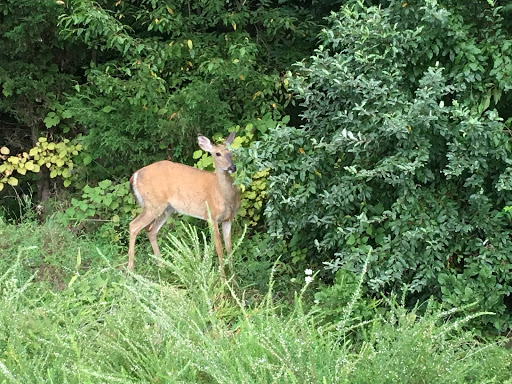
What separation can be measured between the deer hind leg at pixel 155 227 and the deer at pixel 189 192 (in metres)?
0.01

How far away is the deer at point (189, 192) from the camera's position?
17.3ft

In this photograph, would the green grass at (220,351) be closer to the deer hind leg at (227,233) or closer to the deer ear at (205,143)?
the deer hind leg at (227,233)

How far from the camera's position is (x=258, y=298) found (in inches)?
184

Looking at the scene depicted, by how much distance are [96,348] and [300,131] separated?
6.63ft

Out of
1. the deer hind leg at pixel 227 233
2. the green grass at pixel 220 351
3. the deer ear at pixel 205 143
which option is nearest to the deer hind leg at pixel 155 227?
the deer hind leg at pixel 227 233

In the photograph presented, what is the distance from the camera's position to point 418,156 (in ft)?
12.0

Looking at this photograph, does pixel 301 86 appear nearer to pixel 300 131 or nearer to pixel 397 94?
pixel 300 131

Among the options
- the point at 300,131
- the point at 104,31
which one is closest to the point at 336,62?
the point at 300,131

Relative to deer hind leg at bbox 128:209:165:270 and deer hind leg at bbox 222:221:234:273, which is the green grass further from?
deer hind leg at bbox 128:209:165:270

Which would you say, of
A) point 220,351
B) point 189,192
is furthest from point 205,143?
point 220,351

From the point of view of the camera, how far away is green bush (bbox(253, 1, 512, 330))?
3668 mm

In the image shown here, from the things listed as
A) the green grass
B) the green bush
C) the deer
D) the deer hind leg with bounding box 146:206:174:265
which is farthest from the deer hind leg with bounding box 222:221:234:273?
the green grass

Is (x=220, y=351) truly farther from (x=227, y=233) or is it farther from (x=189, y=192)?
(x=189, y=192)

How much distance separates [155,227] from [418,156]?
290 cm
